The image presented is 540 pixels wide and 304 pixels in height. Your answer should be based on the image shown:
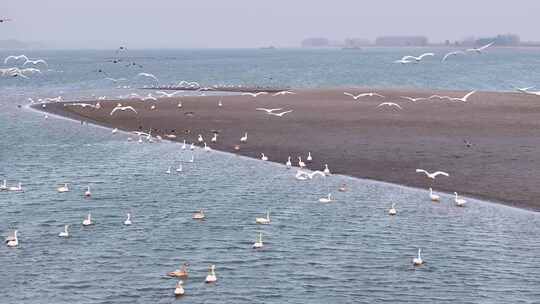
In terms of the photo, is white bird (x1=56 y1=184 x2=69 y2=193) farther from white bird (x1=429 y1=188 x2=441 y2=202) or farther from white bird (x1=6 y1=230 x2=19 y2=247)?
white bird (x1=429 y1=188 x2=441 y2=202)

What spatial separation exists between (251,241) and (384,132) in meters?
36.3

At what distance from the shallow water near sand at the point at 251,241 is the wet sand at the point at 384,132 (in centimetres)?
435

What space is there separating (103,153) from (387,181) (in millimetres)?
21859

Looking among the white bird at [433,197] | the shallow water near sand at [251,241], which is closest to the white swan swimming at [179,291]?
the shallow water near sand at [251,241]

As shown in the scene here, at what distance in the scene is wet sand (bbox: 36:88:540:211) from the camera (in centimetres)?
4981

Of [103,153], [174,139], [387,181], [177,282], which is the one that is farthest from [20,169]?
[177,282]

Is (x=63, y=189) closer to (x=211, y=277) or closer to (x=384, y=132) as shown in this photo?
(x=211, y=277)

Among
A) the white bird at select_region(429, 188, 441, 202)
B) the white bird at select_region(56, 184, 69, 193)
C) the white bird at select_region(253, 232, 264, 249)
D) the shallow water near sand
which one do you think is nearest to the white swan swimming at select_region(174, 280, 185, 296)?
the shallow water near sand

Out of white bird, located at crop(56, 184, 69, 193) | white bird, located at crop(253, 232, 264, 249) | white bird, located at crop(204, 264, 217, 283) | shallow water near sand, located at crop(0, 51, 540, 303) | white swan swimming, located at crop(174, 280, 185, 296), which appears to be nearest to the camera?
white swan swimming, located at crop(174, 280, 185, 296)

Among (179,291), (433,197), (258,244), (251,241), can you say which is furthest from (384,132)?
(179,291)

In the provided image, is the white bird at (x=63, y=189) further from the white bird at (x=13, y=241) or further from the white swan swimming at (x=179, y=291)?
the white swan swimming at (x=179, y=291)

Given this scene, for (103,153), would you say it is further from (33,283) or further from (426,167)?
(33,283)

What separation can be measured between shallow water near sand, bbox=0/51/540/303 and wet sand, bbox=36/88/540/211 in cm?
435

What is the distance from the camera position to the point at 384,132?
229 ft
